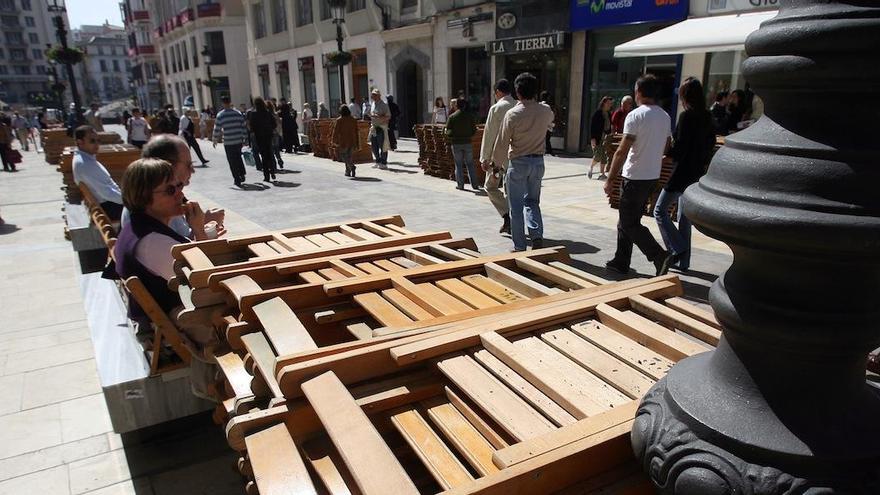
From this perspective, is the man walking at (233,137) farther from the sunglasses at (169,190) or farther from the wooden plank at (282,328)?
the wooden plank at (282,328)

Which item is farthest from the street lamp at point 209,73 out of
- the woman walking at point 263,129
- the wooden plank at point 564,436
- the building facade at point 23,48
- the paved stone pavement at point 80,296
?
the building facade at point 23,48

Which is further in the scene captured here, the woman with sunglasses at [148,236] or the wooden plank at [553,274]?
the woman with sunglasses at [148,236]

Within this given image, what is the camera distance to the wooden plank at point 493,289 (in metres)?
2.62

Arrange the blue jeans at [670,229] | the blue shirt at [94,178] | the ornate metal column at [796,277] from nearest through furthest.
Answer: the ornate metal column at [796,277]
the blue jeans at [670,229]
the blue shirt at [94,178]

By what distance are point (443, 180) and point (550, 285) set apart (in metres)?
9.50

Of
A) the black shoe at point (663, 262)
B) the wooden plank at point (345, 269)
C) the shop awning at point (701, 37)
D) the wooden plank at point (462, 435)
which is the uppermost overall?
the shop awning at point (701, 37)

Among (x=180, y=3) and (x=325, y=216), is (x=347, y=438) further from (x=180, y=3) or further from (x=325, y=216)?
(x=180, y=3)

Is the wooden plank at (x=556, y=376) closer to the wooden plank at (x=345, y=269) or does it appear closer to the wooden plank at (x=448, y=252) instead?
the wooden plank at (x=345, y=269)

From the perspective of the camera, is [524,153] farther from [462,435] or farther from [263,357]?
[462,435]

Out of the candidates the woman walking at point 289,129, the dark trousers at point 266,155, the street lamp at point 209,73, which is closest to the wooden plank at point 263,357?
the dark trousers at point 266,155

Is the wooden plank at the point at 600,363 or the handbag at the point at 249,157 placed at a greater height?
the wooden plank at the point at 600,363

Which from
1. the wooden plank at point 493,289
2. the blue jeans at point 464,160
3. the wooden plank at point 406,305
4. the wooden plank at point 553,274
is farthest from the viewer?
the blue jeans at point 464,160

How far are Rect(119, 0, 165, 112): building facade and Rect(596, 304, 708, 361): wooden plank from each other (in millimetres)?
76219

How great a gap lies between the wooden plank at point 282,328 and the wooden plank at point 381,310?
31 cm
